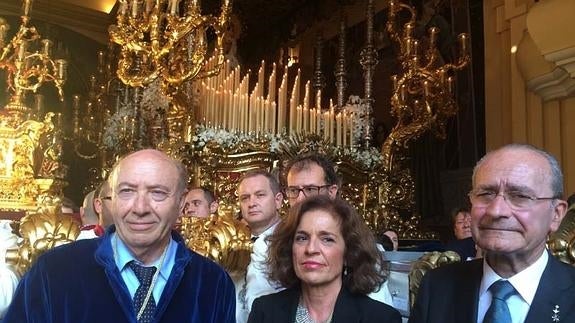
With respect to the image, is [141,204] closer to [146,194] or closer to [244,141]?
[146,194]

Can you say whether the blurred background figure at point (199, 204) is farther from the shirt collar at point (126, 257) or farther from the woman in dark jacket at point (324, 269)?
the shirt collar at point (126, 257)

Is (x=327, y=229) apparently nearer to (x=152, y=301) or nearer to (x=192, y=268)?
(x=192, y=268)

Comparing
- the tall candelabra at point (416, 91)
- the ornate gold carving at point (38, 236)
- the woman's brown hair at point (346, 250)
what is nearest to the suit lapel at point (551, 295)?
the woman's brown hair at point (346, 250)

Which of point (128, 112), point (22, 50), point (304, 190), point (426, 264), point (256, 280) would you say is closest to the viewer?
point (426, 264)

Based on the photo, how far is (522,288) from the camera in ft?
5.88

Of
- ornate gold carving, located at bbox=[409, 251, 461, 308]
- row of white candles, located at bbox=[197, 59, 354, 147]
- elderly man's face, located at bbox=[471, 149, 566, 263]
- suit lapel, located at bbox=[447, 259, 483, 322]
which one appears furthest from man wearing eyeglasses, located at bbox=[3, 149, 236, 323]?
row of white candles, located at bbox=[197, 59, 354, 147]

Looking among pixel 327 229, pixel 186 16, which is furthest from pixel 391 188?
pixel 327 229

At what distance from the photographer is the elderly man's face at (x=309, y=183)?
297cm

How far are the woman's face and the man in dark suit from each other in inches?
18.2

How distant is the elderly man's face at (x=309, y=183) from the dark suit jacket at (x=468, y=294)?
1.03 meters

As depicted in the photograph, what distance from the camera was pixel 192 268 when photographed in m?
2.13

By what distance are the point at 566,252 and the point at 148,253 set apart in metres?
1.34

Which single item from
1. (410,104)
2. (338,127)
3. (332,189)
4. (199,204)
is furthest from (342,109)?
(332,189)

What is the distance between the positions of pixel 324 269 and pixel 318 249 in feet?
0.23
